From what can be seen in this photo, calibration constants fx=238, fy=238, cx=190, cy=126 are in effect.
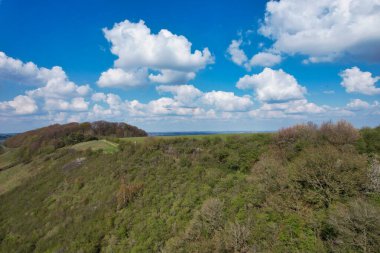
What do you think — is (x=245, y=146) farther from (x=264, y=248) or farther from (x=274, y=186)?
(x=264, y=248)

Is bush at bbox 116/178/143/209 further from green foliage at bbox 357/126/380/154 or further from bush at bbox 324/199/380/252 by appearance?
green foliage at bbox 357/126/380/154

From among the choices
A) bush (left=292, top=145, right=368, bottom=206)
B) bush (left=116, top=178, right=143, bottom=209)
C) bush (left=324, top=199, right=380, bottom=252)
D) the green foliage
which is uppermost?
the green foliage

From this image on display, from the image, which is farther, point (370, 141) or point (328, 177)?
point (370, 141)

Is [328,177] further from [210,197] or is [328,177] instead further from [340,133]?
[340,133]

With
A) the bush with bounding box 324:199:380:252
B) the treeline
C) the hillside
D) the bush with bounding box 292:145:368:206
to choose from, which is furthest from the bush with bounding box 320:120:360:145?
the treeline

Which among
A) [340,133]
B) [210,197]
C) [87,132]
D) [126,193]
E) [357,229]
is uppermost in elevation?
[340,133]

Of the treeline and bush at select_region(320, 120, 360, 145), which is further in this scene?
the treeline

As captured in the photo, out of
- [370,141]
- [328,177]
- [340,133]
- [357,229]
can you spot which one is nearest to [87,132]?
[340,133]

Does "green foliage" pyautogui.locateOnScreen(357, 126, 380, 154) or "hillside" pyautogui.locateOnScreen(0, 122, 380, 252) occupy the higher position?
"green foliage" pyautogui.locateOnScreen(357, 126, 380, 154)
